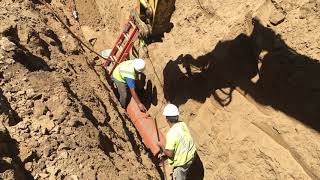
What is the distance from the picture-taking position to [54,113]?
6582 mm

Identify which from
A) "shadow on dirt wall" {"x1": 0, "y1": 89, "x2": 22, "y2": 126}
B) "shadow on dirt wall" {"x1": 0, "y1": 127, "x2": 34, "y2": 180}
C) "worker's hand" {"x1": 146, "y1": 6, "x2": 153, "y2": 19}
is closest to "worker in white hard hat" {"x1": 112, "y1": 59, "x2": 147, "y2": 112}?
"worker's hand" {"x1": 146, "y1": 6, "x2": 153, "y2": 19}

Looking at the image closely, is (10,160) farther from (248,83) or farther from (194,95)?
(248,83)

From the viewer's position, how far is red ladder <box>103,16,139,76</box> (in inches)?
328

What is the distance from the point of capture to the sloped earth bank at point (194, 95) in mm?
6191

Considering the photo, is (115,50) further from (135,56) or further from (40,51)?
(40,51)

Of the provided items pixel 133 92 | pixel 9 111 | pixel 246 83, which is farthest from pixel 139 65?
pixel 9 111

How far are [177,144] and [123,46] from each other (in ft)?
9.16

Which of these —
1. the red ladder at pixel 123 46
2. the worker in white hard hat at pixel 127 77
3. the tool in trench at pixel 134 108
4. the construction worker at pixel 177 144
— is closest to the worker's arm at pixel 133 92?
the worker in white hard hat at pixel 127 77

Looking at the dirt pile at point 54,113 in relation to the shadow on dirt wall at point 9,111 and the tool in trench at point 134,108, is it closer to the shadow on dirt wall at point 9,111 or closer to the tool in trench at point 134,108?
the shadow on dirt wall at point 9,111

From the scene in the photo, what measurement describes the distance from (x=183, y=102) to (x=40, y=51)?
3022 millimetres

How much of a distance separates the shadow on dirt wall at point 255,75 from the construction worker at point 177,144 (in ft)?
4.47

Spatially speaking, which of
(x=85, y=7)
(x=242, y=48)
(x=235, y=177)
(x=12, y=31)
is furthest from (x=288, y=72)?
(x=85, y=7)

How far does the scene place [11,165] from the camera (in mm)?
5184

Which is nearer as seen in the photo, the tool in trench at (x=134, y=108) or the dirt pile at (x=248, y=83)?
the dirt pile at (x=248, y=83)
